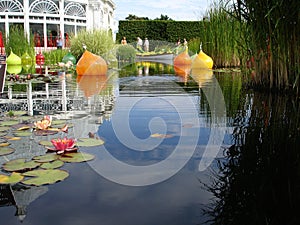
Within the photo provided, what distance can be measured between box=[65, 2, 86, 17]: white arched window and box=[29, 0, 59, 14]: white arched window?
2.49 ft

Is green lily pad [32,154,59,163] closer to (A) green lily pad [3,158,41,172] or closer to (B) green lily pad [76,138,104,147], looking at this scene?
(A) green lily pad [3,158,41,172]

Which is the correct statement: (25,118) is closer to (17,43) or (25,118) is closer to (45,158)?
(45,158)

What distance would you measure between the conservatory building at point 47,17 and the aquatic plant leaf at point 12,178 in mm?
15589

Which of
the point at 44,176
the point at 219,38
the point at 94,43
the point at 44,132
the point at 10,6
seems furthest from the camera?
the point at 10,6

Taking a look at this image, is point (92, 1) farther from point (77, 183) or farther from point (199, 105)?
point (77, 183)

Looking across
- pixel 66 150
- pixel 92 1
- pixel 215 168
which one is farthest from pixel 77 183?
pixel 92 1

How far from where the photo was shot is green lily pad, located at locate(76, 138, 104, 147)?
2.62 meters

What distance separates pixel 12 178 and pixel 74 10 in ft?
62.3

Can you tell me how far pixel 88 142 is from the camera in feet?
8.77

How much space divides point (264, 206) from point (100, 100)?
335 centimetres

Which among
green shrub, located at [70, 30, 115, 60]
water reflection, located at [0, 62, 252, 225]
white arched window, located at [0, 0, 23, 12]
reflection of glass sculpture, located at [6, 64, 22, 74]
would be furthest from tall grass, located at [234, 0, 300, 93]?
white arched window, located at [0, 0, 23, 12]

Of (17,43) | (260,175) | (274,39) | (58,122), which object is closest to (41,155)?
(58,122)

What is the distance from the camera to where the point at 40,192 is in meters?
1.81

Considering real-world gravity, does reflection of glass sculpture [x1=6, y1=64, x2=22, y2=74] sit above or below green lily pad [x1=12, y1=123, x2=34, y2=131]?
above
